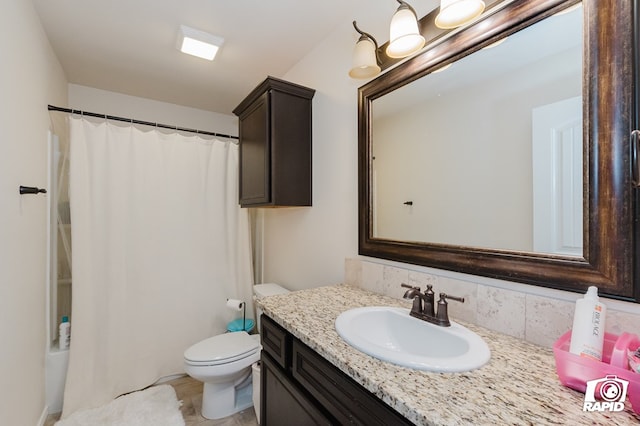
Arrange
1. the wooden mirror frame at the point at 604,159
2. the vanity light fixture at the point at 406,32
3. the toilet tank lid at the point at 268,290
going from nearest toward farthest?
the wooden mirror frame at the point at 604,159
the vanity light fixture at the point at 406,32
the toilet tank lid at the point at 268,290

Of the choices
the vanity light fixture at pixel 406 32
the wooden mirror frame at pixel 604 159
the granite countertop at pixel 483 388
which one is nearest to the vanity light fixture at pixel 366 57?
the vanity light fixture at pixel 406 32

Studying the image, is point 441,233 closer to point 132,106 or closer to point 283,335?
point 283,335

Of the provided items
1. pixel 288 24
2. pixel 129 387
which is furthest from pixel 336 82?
pixel 129 387

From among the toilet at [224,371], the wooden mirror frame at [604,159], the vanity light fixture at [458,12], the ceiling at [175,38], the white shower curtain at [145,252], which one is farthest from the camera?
the white shower curtain at [145,252]

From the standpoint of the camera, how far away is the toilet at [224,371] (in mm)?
1699

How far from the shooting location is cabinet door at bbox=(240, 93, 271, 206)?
71.5 inches

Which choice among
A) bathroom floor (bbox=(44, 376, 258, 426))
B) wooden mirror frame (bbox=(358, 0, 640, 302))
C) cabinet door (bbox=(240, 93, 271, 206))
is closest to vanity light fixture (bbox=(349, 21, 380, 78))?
wooden mirror frame (bbox=(358, 0, 640, 302))

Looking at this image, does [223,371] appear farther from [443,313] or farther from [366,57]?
[366,57]

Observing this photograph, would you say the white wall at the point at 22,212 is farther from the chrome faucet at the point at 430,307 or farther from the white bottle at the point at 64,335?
the chrome faucet at the point at 430,307

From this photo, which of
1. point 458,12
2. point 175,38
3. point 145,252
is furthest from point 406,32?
point 145,252

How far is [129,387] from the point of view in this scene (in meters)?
2.02

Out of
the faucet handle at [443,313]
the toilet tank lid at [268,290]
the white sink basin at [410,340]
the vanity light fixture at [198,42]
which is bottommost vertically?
the toilet tank lid at [268,290]

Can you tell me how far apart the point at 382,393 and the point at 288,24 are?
6.27ft

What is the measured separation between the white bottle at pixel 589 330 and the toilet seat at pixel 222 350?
166cm
